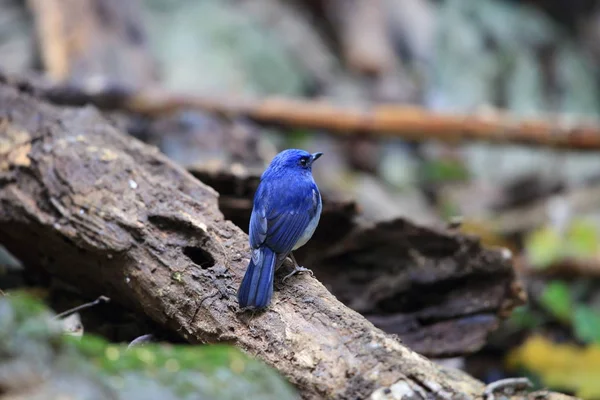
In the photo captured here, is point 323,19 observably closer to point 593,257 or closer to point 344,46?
point 344,46

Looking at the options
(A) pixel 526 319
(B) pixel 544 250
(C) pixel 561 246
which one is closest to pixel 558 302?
(A) pixel 526 319

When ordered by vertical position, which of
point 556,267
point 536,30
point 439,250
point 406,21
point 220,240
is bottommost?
point 220,240

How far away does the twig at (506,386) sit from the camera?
103 inches

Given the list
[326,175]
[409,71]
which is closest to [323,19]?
[409,71]

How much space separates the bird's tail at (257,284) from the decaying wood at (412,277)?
1024 millimetres

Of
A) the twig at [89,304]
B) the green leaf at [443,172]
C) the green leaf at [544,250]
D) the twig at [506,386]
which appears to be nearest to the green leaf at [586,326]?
the green leaf at [544,250]

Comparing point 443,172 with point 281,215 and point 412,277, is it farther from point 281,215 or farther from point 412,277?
point 281,215

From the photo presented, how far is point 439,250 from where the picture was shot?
13.1ft

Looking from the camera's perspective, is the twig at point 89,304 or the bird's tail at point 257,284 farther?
the twig at point 89,304

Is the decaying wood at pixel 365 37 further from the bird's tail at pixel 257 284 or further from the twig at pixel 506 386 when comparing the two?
the twig at pixel 506 386

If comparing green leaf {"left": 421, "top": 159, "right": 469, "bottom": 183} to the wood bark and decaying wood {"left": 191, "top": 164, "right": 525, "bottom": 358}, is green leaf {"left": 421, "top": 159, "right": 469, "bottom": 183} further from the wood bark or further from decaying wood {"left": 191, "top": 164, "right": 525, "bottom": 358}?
the wood bark

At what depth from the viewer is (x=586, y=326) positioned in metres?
5.45

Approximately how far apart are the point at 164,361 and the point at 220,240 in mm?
1303

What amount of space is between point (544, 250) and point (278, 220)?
4498mm
